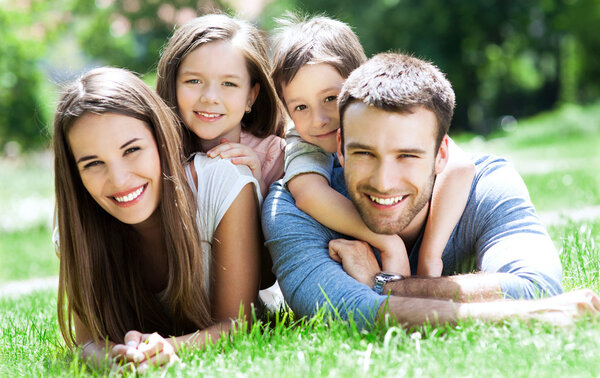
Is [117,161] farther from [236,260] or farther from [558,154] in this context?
[558,154]

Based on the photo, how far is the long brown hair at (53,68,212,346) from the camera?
3619mm

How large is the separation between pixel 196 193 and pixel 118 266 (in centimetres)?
63

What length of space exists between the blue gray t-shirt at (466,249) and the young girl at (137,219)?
24 centimetres

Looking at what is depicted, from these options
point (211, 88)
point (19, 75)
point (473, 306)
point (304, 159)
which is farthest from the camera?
point (19, 75)

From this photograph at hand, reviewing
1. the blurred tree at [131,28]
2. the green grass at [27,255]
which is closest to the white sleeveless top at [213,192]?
the green grass at [27,255]

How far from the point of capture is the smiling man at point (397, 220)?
3336 mm

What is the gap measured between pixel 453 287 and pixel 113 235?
1966 mm

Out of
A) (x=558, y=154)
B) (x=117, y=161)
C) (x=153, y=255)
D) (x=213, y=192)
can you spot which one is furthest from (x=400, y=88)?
(x=558, y=154)

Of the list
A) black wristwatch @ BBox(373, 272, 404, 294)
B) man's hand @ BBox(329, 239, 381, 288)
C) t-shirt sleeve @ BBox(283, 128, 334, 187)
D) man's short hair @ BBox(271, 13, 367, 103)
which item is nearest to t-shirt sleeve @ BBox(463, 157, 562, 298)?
black wristwatch @ BBox(373, 272, 404, 294)

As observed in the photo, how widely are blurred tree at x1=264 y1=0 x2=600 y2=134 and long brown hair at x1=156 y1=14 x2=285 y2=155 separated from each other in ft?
71.1

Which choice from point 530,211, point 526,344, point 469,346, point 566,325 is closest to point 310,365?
point 469,346

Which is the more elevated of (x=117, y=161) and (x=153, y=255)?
(x=117, y=161)

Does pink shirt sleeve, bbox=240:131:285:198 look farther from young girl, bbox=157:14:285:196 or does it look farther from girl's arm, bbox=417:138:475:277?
girl's arm, bbox=417:138:475:277

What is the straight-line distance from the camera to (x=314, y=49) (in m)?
4.15
